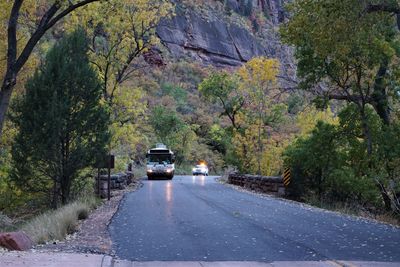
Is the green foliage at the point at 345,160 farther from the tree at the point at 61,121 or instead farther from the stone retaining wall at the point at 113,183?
the tree at the point at 61,121

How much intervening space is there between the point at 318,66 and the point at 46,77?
1198 centimetres

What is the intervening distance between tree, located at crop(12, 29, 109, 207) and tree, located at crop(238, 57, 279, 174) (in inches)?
600

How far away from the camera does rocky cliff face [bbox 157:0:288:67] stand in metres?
114

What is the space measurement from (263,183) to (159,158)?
22.0 metres

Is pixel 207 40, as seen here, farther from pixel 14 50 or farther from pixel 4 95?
pixel 4 95

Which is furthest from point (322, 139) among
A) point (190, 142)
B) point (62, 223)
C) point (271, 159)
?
point (190, 142)

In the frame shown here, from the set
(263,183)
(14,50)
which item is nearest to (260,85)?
(263,183)

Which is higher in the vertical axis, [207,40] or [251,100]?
[207,40]

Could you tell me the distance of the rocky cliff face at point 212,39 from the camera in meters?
114

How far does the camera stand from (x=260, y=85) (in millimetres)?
35812

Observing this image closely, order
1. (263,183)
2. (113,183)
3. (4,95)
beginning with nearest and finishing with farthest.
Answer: (4,95), (113,183), (263,183)

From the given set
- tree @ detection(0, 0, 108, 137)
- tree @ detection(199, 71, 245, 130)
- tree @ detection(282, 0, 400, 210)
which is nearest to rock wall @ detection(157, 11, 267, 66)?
tree @ detection(199, 71, 245, 130)

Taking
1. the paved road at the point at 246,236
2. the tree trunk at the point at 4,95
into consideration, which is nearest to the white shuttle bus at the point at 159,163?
the paved road at the point at 246,236

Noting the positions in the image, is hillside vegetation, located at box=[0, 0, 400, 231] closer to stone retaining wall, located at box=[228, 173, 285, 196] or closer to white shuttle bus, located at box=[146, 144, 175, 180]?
stone retaining wall, located at box=[228, 173, 285, 196]
